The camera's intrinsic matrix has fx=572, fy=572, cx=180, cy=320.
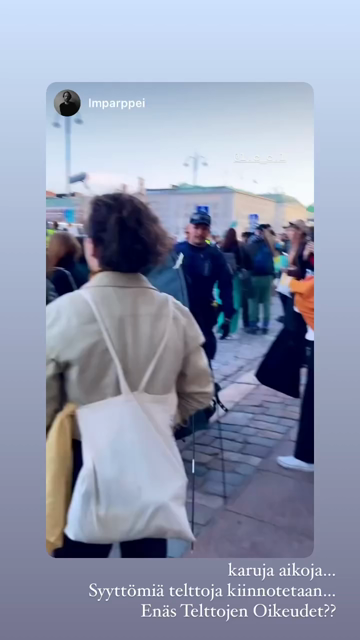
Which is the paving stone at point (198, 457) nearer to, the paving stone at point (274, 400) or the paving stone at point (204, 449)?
the paving stone at point (204, 449)

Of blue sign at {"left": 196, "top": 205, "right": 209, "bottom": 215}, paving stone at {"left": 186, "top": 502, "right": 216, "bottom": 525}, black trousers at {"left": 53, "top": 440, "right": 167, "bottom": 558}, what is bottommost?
black trousers at {"left": 53, "top": 440, "right": 167, "bottom": 558}

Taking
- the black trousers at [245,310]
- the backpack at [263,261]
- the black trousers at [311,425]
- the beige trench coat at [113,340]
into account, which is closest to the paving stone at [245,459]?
the black trousers at [311,425]

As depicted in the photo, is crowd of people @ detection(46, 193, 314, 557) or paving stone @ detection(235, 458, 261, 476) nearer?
crowd of people @ detection(46, 193, 314, 557)

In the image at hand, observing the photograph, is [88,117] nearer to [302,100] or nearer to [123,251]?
[123,251]

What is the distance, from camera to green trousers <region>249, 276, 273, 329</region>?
1.65 metres

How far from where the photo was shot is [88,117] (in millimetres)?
1584

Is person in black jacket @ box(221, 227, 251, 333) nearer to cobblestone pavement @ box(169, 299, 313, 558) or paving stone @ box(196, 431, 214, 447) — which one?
cobblestone pavement @ box(169, 299, 313, 558)

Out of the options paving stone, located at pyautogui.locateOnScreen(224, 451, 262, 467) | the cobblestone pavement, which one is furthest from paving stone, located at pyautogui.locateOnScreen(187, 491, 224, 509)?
paving stone, located at pyautogui.locateOnScreen(224, 451, 262, 467)

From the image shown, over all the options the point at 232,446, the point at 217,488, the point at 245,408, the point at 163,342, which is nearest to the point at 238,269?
the point at 163,342

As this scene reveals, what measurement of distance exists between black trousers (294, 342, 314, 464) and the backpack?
24 cm

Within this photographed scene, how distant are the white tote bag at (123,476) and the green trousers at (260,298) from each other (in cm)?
38

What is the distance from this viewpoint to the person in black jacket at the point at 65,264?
5.21 feet

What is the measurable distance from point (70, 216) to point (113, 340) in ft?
1.20

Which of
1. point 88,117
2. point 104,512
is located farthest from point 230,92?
point 104,512
